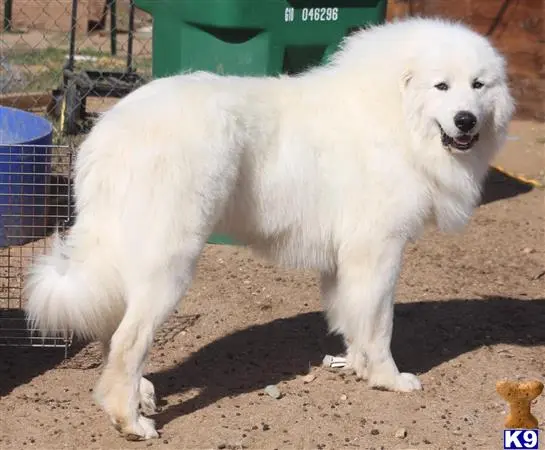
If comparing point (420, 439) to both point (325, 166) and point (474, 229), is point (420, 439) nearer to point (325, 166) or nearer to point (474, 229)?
point (325, 166)

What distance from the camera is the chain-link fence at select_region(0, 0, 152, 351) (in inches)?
211

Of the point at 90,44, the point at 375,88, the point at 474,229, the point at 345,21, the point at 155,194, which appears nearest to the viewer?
the point at 155,194

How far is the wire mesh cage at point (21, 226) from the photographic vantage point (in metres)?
5.11

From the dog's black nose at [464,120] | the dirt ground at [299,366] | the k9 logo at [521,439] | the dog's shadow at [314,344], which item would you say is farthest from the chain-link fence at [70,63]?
the k9 logo at [521,439]

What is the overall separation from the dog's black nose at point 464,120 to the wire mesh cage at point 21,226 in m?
1.99

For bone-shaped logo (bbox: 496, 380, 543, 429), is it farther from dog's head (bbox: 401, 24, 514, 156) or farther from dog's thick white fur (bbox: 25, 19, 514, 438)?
dog's head (bbox: 401, 24, 514, 156)

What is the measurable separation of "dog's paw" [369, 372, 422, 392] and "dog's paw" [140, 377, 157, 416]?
1.07 metres

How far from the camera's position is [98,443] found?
4.15m

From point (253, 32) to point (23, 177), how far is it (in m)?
1.67

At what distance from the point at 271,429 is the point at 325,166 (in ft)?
3.91

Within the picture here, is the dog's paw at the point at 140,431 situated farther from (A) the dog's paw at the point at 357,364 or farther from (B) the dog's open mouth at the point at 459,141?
(B) the dog's open mouth at the point at 459,141

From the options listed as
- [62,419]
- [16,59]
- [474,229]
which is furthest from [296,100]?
[16,59]

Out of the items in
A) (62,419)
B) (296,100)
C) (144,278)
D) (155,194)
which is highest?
(296,100)

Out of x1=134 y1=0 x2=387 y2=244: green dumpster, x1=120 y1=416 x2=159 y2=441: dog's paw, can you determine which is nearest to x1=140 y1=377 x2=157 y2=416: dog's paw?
x1=120 y1=416 x2=159 y2=441: dog's paw
